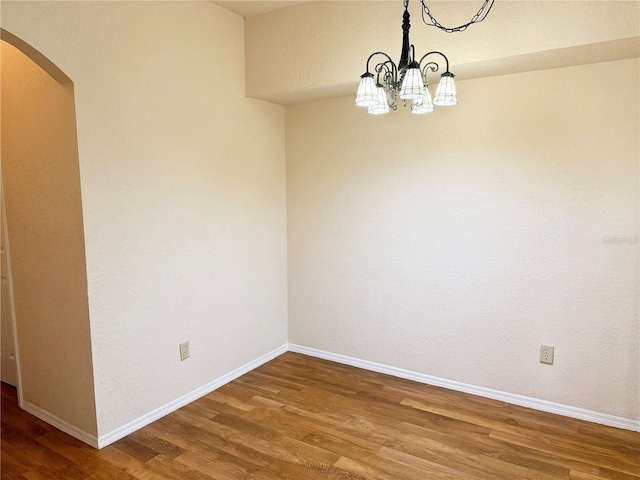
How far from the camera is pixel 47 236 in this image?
→ 2.49 m

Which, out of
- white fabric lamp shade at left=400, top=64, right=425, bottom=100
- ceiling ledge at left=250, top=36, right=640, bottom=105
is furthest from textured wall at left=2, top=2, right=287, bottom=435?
white fabric lamp shade at left=400, top=64, right=425, bottom=100

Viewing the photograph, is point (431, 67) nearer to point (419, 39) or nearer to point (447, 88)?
point (419, 39)

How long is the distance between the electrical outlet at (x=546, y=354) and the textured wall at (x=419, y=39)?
175 cm

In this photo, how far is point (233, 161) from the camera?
3.23 metres

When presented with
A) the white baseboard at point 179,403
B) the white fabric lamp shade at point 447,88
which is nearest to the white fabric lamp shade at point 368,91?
the white fabric lamp shade at point 447,88

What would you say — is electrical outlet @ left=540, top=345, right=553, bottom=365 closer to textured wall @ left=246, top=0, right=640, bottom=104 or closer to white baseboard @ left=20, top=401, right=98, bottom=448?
textured wall @ left=246, top=0, right=640, bottom=104

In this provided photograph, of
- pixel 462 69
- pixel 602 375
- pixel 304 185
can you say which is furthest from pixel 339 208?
pixel 602 375

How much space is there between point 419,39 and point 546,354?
2.14m

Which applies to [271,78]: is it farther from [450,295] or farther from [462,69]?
[450,295]

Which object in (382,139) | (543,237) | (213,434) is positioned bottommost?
(213,434)

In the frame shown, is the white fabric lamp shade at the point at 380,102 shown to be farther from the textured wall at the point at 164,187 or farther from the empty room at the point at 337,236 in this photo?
the textured wall at the point at 164,187

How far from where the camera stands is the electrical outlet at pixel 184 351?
2.92 meters

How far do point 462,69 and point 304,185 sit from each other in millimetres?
1557

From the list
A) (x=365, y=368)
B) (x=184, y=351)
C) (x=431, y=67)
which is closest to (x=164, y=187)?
(x=184, y=351)
